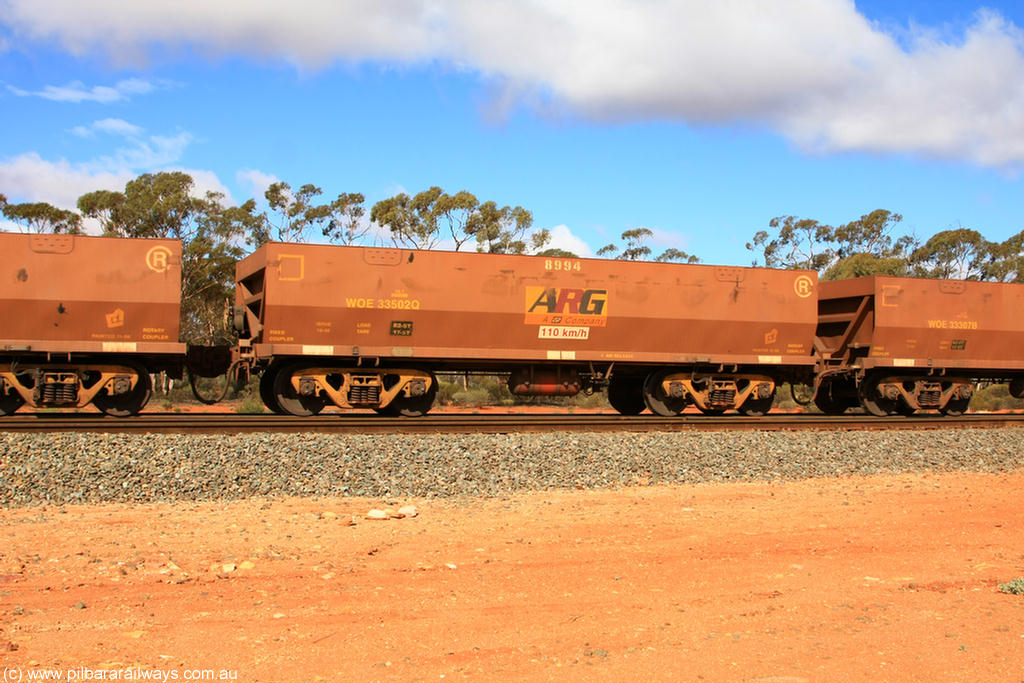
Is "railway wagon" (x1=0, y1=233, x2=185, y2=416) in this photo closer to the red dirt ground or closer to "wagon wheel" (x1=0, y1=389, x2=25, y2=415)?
"wagon wheel" (x1=0, y1=389, x2=25, y2=415)

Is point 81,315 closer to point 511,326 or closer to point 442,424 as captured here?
point 442,424

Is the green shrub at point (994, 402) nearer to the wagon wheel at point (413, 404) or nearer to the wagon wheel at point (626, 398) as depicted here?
the wagon wheel at point (626, 398)

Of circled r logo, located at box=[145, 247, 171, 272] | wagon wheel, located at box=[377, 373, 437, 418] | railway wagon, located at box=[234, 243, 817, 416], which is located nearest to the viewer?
circled r logo, located at box=[145, 247, 171, 272]

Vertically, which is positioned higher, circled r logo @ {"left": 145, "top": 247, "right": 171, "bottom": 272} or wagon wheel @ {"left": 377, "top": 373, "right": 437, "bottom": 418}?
circled r logo @ {"left": 145, "top": 247, "right": 171, "bottom": 272}

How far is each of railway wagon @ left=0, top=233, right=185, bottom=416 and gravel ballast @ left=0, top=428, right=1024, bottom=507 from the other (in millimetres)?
3169

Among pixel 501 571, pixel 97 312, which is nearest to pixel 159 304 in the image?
pixel 97 312

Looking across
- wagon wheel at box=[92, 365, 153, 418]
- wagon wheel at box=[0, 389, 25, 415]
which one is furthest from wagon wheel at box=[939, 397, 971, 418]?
wagon wheel at box=[0, 389, 25, 415]

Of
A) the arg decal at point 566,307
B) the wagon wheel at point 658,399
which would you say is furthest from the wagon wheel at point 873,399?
the arg decal at point 566,307

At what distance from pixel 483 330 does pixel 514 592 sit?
33.3 feet

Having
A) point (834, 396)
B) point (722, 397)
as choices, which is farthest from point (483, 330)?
point (834, 396)

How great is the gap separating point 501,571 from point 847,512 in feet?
13.8

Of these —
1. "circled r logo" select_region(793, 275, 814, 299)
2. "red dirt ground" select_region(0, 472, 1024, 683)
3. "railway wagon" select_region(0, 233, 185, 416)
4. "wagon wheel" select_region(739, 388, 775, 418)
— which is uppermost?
"circled r logo" select_region(793, 275, 814, 299)

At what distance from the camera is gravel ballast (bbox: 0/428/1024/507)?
9.00m

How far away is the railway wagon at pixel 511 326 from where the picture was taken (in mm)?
15062
